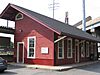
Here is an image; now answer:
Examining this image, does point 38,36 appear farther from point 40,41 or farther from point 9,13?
point 9,13

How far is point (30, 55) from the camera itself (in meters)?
22.6

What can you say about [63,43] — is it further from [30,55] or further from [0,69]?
[0,69]

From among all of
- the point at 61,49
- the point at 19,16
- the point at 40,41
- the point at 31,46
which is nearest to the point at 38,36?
the point at 40,41

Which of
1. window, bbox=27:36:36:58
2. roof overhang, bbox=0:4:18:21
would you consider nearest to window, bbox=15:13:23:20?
roof overhang, bbox=0:4:18:21

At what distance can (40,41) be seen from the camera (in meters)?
21.8

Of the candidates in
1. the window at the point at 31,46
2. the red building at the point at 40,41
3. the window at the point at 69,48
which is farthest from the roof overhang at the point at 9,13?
the window at the point at 69,48

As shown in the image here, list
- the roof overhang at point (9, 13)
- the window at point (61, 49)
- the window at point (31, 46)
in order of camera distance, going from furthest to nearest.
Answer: the roof overhang at point (9, 13) → the window at point (31, 46) → the window at point (61, 49)

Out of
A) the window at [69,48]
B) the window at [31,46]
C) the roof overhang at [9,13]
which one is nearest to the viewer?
the window at [31,46]

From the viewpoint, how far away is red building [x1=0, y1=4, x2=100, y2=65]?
68.8 feet

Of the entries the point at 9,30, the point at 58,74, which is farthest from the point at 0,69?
the point at 9,30

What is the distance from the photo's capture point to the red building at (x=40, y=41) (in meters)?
21.0

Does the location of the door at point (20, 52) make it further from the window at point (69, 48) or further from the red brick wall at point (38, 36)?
the window at point (69, 48)

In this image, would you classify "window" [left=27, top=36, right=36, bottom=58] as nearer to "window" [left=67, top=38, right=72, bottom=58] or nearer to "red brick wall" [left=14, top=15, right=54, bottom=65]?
"red brick wall" [left=14, top=15, right=54, bottom=65]

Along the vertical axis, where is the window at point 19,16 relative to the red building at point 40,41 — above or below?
above
